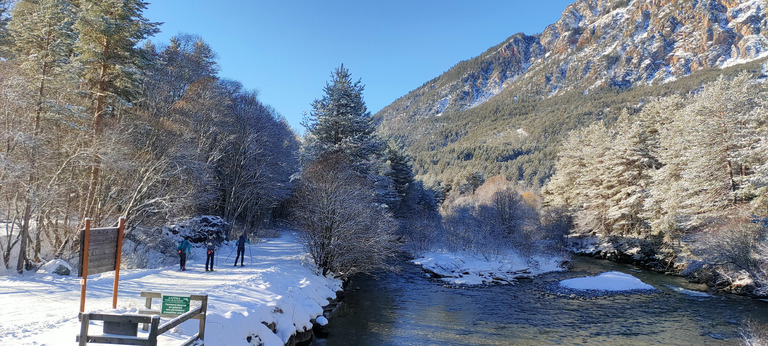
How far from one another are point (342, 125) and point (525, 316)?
17.2 metres

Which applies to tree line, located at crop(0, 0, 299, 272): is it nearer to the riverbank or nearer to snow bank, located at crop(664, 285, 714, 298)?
snow bank, located at crop(664, 285, 714, 298)

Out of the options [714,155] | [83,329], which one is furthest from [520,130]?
[83,329]

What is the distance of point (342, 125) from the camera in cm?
2653

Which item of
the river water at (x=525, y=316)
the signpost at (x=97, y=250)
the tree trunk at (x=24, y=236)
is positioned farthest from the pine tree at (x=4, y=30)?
the river water at (x=525, y=316)

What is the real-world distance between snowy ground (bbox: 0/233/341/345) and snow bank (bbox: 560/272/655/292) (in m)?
13.2

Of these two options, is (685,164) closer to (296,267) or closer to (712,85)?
(712,85)

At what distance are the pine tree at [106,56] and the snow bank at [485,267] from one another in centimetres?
1820

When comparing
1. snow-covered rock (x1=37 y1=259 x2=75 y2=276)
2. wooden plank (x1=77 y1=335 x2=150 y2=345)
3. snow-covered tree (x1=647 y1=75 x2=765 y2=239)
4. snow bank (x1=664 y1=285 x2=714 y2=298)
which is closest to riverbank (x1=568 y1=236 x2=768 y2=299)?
snow bank (x1=664 y1=285 x2=714 y2=298)

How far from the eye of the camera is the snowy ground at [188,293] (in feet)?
21.6

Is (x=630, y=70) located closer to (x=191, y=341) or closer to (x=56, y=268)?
(x=56, y=268)

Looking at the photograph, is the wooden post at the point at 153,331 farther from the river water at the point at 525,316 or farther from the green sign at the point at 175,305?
the river water at the point at 525,316

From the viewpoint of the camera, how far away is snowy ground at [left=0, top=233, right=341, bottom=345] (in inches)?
260

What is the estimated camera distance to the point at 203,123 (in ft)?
83.2

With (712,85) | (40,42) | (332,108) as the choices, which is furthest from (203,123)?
(712,85)
